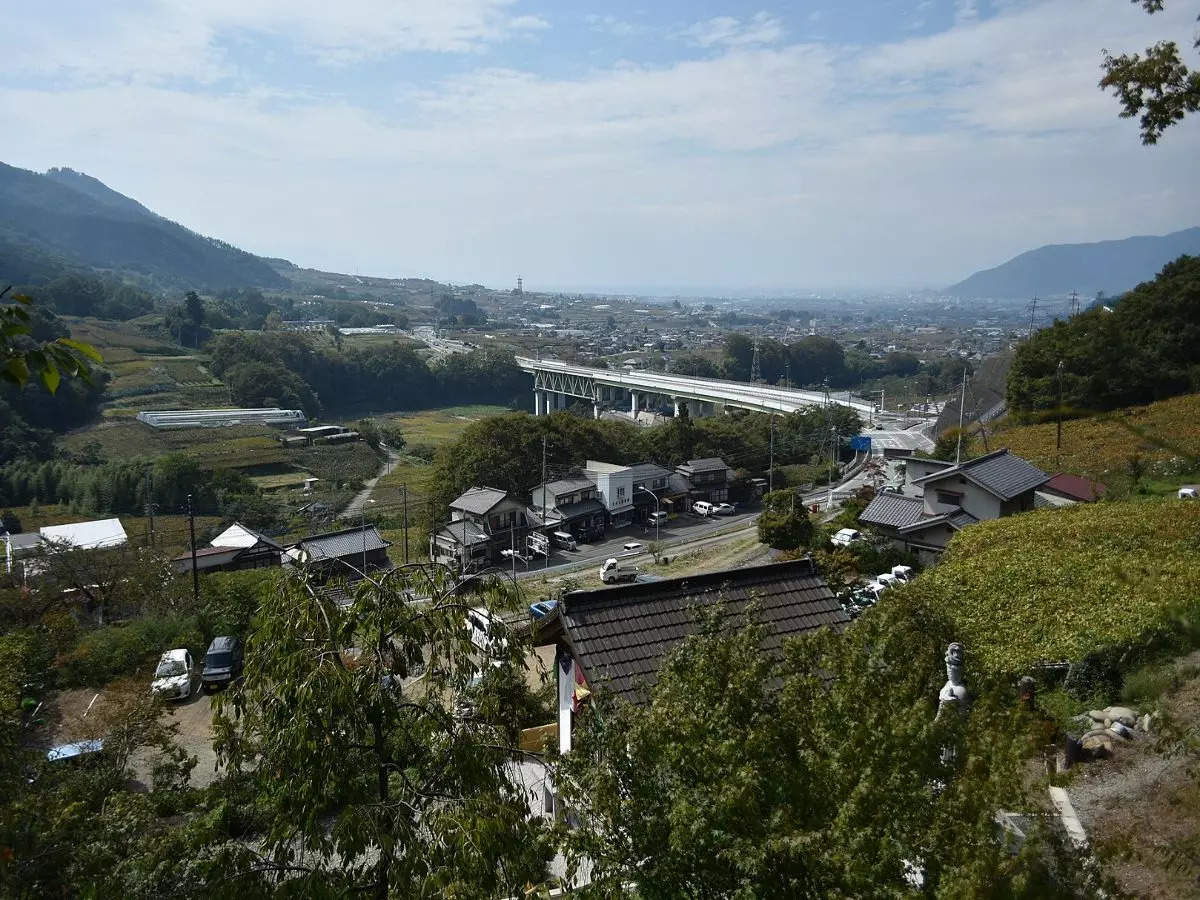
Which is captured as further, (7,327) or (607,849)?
(607,849)

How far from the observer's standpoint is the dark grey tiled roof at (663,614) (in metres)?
4.66

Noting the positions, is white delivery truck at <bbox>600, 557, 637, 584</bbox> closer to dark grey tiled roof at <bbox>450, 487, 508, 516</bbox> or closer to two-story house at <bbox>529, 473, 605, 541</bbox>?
dark grey tiled roof at <bbox>450, 487, 508, 516</bbox>

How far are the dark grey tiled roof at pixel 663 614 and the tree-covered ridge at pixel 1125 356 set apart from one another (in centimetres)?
2117

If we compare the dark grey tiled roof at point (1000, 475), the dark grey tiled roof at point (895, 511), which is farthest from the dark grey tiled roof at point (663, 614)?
the dark grey tiled roof at point (895, 511)

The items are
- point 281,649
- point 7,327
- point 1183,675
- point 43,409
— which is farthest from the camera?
point 43,409

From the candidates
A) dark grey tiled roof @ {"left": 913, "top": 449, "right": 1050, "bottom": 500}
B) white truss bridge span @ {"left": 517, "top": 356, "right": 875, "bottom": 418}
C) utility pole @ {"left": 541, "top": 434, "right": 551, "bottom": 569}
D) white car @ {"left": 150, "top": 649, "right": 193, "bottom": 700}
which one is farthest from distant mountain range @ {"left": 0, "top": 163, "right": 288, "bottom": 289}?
dark grey tiled roof @ {"left": 913, "top": 449, "right": 1050, "bottom": 500}

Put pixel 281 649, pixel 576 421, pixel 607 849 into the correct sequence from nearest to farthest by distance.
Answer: pixel 281 649 → pixel 607 849 → pixel 576 421

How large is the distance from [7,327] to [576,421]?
25677 millimetres

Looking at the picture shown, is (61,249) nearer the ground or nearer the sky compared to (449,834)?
nearer the sky

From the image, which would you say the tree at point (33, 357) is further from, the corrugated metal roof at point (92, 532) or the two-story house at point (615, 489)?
the two-story house at point (615, 489)

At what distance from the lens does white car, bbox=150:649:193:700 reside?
11180 mm

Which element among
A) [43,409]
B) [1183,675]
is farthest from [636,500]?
[43,409]

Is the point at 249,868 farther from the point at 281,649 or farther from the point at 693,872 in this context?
the point at 693,872

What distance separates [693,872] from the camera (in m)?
2.79
